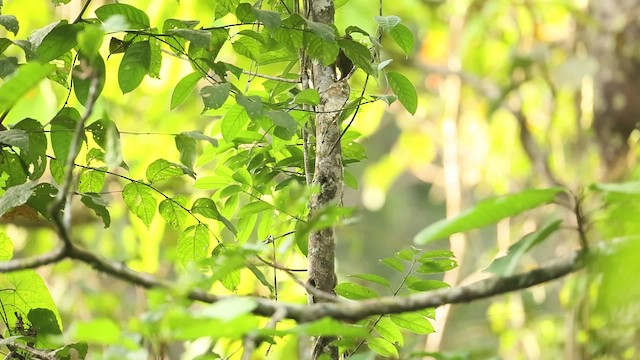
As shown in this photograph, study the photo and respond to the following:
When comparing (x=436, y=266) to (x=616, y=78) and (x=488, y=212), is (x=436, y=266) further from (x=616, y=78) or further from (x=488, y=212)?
(x=616, y=78)

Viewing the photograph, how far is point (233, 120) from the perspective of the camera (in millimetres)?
795

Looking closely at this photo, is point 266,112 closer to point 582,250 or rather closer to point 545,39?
point 582,250

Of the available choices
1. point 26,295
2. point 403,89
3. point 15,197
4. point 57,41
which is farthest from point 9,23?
point 403,89

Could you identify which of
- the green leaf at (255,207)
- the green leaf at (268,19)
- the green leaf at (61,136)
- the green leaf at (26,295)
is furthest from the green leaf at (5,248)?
the green leaf at (268,19)

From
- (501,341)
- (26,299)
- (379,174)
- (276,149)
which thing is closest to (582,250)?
(276,149)

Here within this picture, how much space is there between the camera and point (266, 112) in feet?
2.28

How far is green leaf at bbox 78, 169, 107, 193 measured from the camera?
0.81 metres

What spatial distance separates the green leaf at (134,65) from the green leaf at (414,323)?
0.31 metres

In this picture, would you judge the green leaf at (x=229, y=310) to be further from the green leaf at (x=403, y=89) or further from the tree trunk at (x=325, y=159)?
the green leaf at (x=403, y=89)

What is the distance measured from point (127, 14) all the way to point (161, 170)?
0.56 ft

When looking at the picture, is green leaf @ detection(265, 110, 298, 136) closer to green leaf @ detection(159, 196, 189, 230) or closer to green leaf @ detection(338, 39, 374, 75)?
green leaf @ detection(338, 39, 374, 75)

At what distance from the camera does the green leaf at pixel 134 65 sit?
0.70 meters

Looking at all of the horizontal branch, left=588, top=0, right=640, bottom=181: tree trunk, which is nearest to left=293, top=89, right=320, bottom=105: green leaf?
the horizontal branch

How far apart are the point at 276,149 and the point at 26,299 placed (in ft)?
0.95
